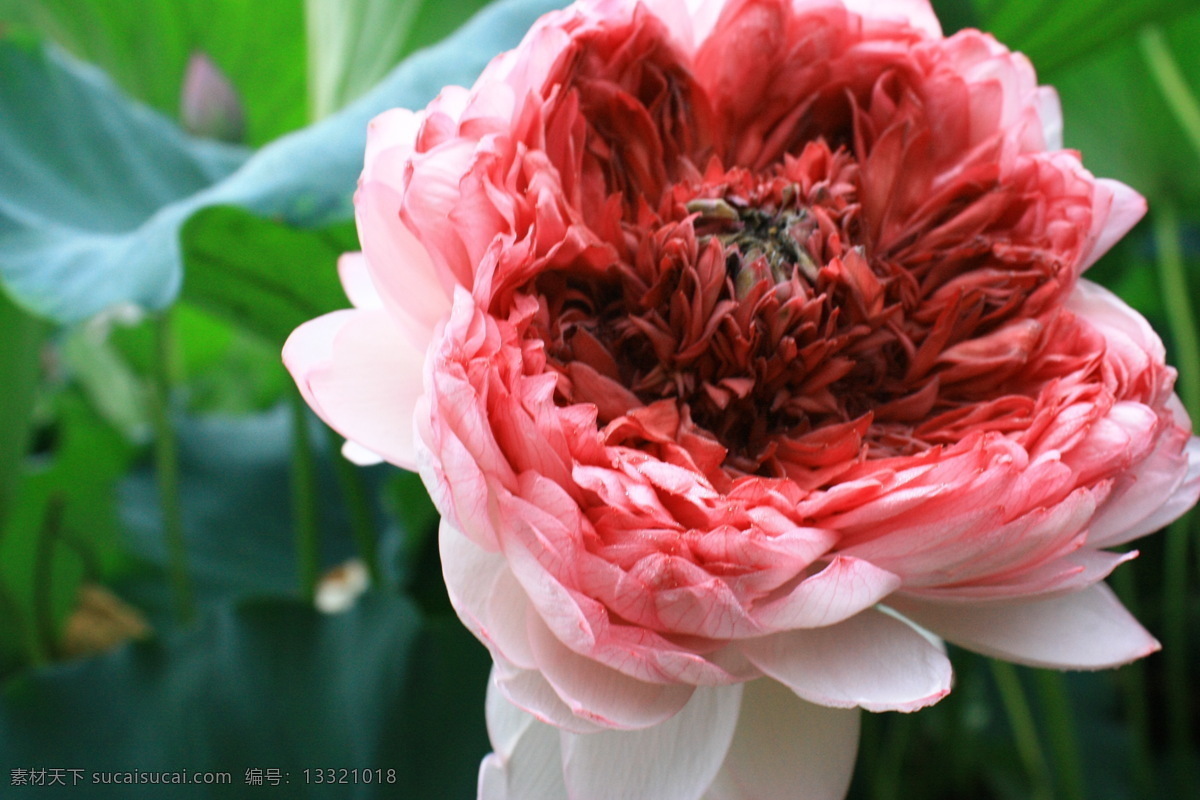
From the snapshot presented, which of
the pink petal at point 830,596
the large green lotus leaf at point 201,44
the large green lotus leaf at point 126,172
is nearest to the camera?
the pink petal at point 830,596

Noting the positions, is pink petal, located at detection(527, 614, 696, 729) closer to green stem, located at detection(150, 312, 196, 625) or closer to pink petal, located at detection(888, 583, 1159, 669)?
pink petal, located at detection(888, 583, 1159, 669)

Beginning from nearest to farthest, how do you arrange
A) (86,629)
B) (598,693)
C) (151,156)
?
1. (598,693)
2. (151,156)
3. (86,629)

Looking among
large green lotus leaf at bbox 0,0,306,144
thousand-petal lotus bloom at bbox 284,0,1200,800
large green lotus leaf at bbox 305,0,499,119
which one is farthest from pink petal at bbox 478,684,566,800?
large green lotus leaf at bbox 0,0,306,144

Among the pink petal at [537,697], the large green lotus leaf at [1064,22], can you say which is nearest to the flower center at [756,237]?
the pink petal at [537,697]

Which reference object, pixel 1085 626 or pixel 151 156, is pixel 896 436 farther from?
pixel 151 156

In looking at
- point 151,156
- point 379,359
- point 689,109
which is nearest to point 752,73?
point 689,109

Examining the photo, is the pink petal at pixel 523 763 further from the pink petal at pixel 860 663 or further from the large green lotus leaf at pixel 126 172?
the large green lotus leaf at pixel 126 172
